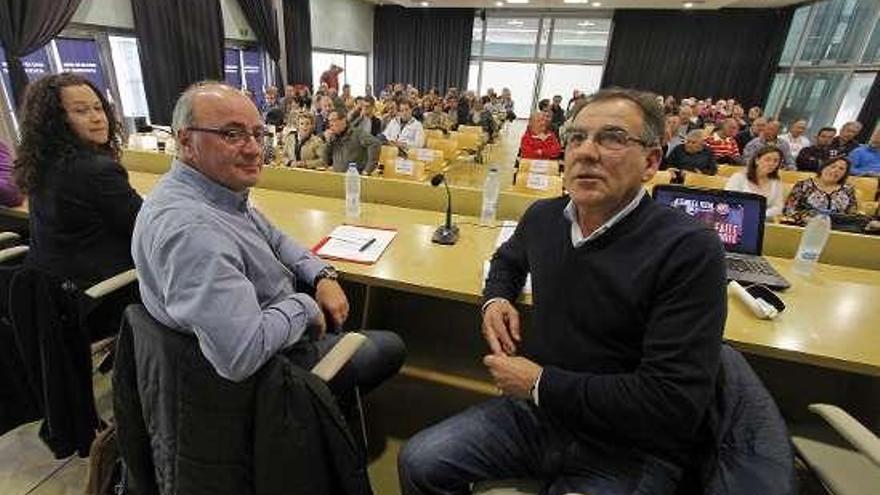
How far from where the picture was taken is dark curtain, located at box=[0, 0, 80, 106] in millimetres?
4523

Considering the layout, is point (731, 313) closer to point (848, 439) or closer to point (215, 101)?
point (848, 439)

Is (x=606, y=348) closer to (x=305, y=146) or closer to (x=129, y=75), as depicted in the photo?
(x=305, y=146)

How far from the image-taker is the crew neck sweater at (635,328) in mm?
965

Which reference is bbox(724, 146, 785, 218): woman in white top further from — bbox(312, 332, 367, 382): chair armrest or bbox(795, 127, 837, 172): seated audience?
bbox(312, 332, 367, 382): chair armrest

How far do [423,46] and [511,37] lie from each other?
93.4 inches

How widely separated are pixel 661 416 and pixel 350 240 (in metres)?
1.24

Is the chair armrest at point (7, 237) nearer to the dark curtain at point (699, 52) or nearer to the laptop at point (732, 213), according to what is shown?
the laptop at point (732, 213)

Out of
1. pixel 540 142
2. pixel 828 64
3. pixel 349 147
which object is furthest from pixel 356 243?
pixel 828 64

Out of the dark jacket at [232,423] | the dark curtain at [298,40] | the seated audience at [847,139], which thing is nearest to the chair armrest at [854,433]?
the dark jacket at [232,423]

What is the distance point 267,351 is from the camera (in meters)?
0.99

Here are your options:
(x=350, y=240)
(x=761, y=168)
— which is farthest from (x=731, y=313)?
(x=761, y=168)

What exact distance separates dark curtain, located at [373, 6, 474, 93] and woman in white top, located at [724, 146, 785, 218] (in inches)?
399

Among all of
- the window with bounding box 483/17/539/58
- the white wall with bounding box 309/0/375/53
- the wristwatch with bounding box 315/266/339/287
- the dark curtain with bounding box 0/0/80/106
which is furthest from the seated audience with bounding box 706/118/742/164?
the white wall with bounding box 309/0/375/53

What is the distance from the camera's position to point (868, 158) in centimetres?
536
